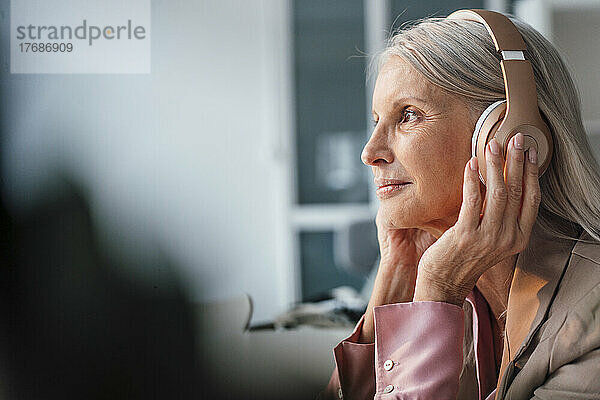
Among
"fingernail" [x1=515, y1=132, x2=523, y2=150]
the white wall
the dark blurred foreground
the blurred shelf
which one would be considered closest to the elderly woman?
"fingernail" [x1=515, y1=132, x2=523, y2=150]

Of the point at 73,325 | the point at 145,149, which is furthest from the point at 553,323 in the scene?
the point at 145,149

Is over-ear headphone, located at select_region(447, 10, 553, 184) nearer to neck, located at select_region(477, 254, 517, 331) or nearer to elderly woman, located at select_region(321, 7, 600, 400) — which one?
elderly woman, located at select_region(321, 7, 600, 400)

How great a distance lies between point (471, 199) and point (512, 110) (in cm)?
9

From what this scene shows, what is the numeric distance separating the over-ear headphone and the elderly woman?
0.01 metres

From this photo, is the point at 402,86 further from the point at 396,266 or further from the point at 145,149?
the point at 145,149

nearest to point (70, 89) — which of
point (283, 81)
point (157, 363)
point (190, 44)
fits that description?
point (157, 363)

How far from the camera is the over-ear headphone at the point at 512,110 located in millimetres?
632

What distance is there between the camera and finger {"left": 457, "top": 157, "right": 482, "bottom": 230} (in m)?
0.63

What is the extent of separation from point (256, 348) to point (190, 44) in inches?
50.5

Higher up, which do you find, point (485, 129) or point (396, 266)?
point (485, 129)

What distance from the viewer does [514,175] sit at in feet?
→ 2.05

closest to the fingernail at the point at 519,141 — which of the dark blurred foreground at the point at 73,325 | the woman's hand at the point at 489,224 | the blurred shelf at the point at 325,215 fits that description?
the woman's hand at the point at 489,224

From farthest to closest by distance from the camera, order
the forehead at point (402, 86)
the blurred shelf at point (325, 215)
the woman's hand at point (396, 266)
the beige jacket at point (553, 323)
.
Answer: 1. the blurred shelf at point (325, 215)
2. the woman's hand at point (396, 266)
3. the forehead at point (402, 86)
4. the beige jacket at point (553, 323)

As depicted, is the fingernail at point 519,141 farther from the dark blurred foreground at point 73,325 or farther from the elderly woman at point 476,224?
the dark blurred foreground at point 73,325
